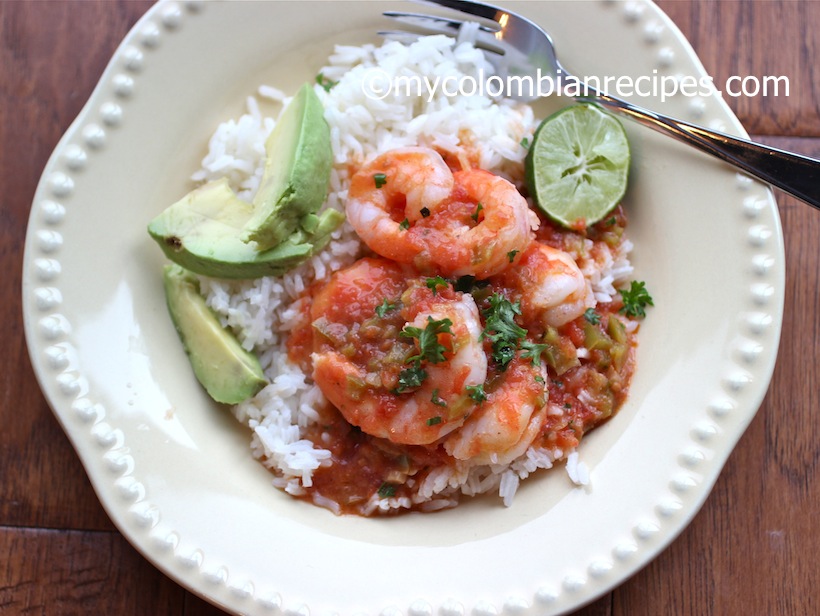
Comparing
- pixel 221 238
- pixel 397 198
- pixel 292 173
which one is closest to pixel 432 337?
pixel 397 198

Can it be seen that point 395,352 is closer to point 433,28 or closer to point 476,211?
point 476,211

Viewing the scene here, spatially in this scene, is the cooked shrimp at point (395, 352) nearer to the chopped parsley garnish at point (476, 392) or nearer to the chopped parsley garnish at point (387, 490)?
the chopped parsley garnish at point (476, 392)

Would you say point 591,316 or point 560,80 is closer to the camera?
point 591,316

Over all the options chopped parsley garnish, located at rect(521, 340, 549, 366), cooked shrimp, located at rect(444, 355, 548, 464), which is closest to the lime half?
chopped parsley garnish, located at rect(521, 340, 549, 366)

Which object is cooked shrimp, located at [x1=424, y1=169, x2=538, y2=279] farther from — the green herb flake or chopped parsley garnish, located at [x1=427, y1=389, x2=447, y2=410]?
chopped parsley garnish, located at [x1=427, y1=389, x2=447, y2=410]

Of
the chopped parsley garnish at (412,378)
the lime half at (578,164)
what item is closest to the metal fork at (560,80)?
the lime half at (578,164)

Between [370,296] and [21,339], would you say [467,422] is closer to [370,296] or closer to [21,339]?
[370,296]

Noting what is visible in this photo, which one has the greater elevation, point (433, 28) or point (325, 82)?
point (433, 28)
